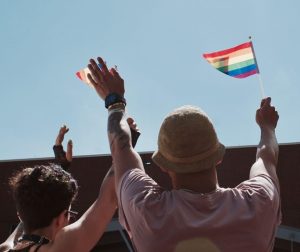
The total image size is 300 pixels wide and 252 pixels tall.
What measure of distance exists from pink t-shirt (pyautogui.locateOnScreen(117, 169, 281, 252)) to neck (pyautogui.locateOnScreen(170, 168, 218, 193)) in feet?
→ 0.19

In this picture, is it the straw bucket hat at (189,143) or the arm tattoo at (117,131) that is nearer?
the straw bucket hat at (189,143)

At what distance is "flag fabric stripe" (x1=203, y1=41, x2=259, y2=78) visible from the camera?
17.0 feet

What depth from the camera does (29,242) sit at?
251cm

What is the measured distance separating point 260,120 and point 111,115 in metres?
0.82

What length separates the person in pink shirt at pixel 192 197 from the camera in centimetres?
175

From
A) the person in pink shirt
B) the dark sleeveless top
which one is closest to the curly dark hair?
the dark sleeveless top

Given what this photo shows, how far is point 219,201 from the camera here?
1.85 metres

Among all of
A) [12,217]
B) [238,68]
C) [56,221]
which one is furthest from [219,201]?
[12,217]

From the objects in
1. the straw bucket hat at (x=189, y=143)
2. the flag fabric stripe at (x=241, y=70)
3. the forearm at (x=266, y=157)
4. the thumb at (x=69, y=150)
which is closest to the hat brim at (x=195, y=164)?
the straw bucket hat at (x=189, y=143)

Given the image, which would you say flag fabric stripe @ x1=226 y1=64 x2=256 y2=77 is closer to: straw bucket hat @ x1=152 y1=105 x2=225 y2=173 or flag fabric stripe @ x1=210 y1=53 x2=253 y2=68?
flag fabric stripe @ x1=210 y1=53 x2=253 y2=68

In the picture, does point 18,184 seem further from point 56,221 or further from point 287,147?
point 287,147

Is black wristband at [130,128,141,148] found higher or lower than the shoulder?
higher

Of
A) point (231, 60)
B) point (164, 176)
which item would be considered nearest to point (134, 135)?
point (231, 60)

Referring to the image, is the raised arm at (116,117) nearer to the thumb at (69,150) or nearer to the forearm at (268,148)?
the forearm at (268,148)
